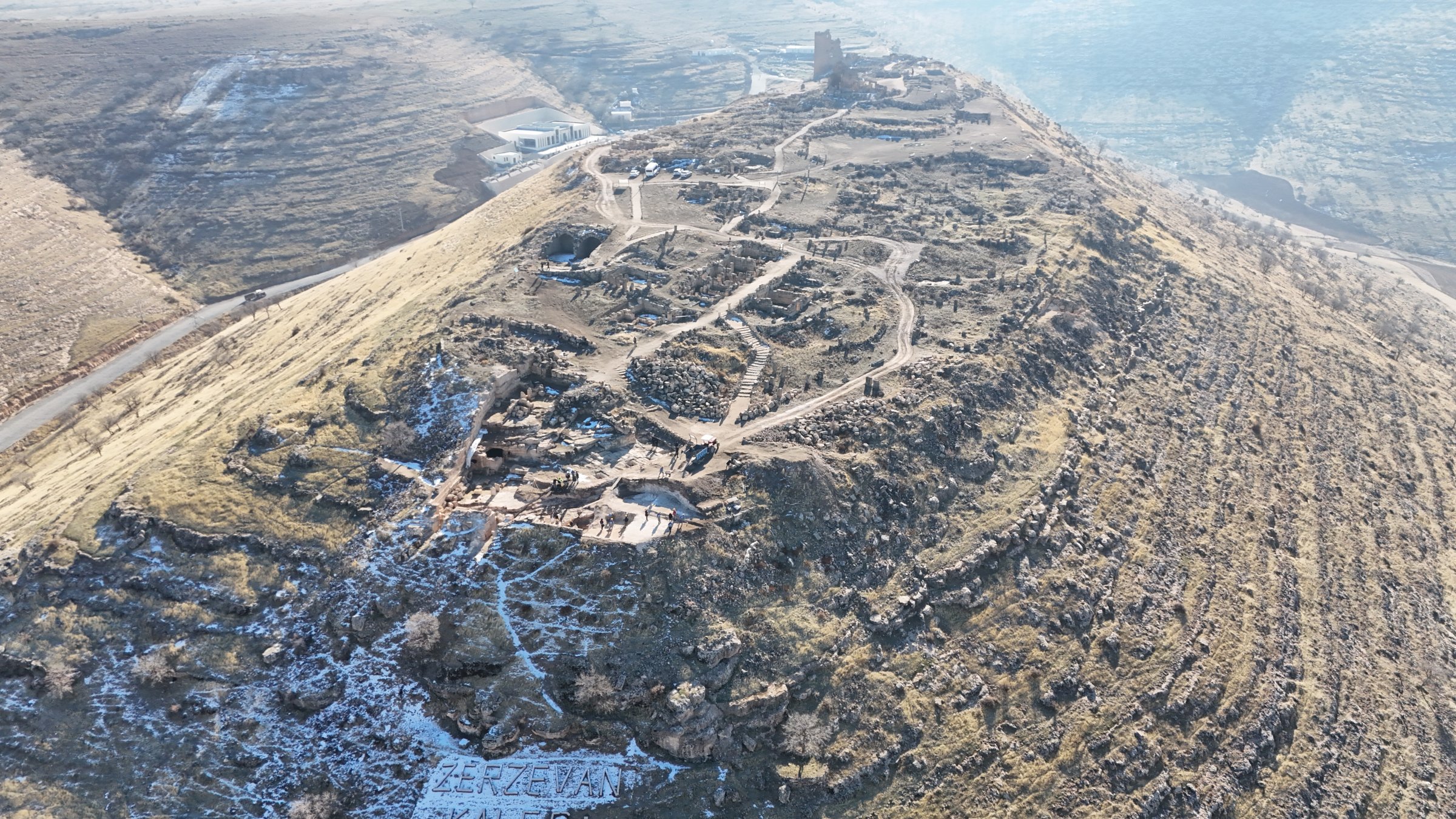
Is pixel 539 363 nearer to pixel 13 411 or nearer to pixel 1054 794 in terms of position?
pixel 1054 794

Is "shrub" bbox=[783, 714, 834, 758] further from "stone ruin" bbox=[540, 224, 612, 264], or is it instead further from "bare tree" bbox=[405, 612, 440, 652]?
"stone ruin" bbox=[540, 224, 612, 264]

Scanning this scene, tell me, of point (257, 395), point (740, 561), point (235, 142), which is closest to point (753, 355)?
point (740, 561)

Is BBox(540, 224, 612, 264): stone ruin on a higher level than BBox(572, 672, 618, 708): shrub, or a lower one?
higher

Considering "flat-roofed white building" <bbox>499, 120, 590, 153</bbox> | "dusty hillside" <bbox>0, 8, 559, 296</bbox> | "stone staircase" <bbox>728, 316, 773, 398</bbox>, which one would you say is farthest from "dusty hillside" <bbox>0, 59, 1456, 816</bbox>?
"flat-roofed white building" <bbox>499, 120, 590, 153</bbox>

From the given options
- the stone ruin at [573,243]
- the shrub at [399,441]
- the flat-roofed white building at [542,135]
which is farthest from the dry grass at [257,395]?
the flat-roofed white building at [542,135]

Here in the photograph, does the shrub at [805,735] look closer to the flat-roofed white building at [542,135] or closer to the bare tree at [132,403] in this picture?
the bare tree at [132,403]

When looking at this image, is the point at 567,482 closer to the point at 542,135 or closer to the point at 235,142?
the point at 542,135
